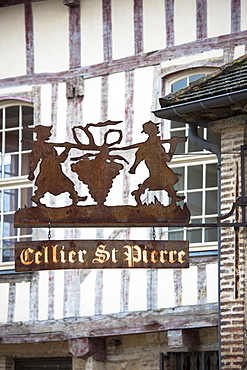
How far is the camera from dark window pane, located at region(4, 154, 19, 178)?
50.9 feet

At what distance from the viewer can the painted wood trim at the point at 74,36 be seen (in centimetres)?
1462

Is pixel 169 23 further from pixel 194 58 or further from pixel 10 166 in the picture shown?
pixel 10 166

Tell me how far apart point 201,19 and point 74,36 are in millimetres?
1985

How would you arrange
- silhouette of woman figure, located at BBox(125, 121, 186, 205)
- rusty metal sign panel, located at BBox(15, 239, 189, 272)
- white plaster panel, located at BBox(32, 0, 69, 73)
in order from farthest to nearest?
white plaster panel, located at BBox(32, 0, 69, 73)
silhouette of woman figure, located at BBox(125, 121, 186, 205)
rusty metal sign panel, located at BBox(15, 239, 189, 272)

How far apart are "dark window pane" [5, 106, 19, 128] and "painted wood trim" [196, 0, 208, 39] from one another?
3082 mm

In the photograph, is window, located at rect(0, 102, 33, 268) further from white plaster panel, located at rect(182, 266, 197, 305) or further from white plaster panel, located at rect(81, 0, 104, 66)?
white plaster panel, located at rect(182, 266, 197, 305)

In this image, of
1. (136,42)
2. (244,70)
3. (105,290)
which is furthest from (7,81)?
(244,70)

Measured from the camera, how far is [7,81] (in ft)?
49.5

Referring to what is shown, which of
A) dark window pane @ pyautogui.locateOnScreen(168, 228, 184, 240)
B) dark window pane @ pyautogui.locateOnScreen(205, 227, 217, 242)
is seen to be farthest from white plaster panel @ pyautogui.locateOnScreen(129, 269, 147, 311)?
dark window pane @ pyautogui.locateOnScreen(205, 227, 217, 242)

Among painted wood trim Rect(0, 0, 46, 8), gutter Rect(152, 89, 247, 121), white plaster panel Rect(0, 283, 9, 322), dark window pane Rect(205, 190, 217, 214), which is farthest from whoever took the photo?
painted wood trim Rect(0, 0, 46, 8)

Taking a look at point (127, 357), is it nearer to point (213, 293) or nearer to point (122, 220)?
point (213, 293)

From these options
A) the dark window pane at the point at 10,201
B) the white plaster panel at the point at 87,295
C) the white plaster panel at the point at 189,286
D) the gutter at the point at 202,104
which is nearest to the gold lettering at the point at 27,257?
the gutter at the point at 202,104

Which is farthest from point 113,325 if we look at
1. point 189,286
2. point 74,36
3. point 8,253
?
point 74,36

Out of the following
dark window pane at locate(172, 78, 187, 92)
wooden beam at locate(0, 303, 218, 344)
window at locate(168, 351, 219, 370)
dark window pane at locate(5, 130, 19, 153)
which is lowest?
window at locate(168, 351, 219, 370)
